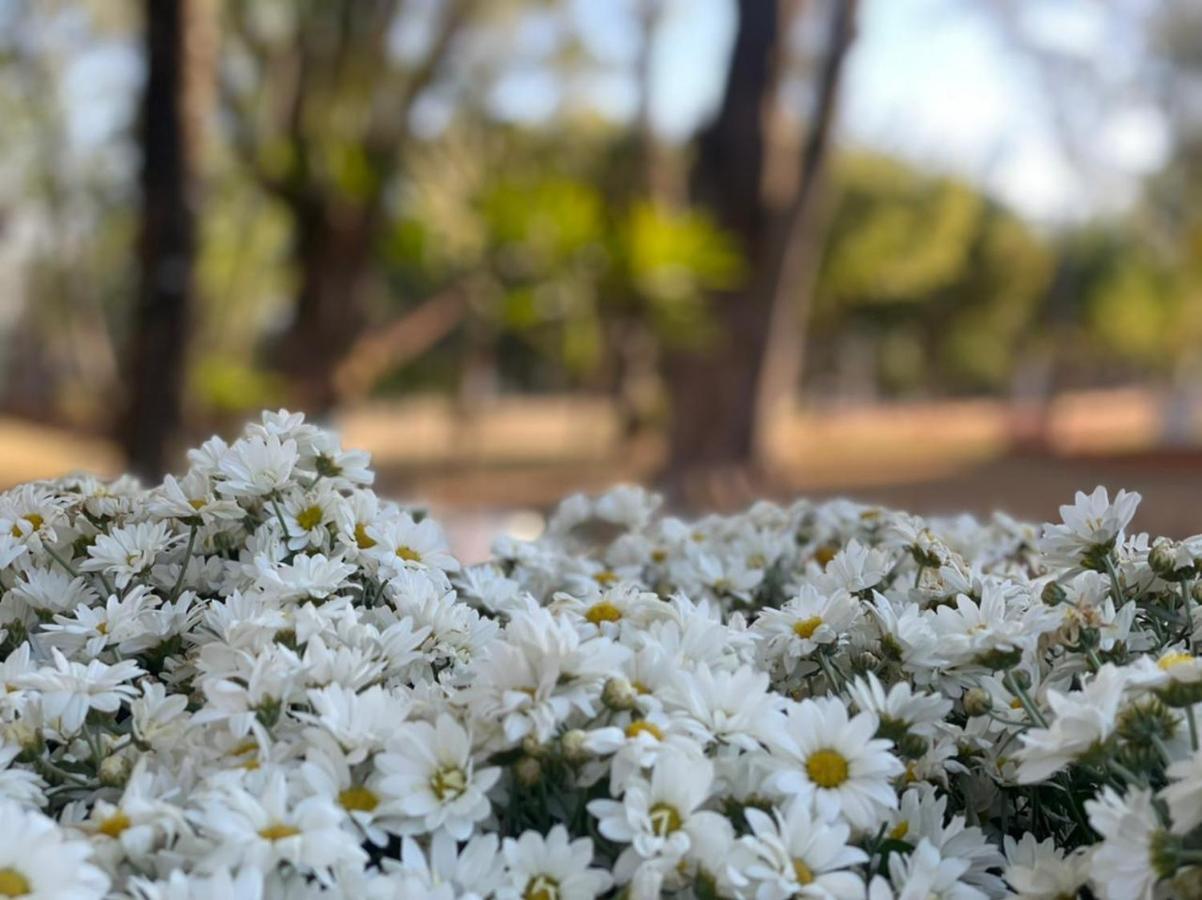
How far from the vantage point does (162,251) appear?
4.83 meters

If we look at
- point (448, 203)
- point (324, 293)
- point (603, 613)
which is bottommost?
point (603, 613)

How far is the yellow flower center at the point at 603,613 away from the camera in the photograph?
1.09 meters

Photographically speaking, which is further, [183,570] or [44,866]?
[183,570]

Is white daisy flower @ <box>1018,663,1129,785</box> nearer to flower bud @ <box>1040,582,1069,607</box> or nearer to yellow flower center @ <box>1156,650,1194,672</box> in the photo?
yellow flower center @ <box>1156,650,1194,672</box>

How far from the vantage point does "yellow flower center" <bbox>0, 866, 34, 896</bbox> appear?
71 cm

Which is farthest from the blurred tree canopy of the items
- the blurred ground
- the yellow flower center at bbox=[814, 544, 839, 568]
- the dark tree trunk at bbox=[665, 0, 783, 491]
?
the yellow flower center at bbox=[814, 544, 839, 568]

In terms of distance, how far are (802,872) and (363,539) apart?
0.56 m

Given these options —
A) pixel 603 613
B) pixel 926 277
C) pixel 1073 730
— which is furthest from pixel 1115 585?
pixel 926 277

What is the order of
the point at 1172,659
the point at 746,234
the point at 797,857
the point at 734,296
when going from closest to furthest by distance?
the point at 797,857 → the point at 1172,659 → the point at 746,234 → the point at 734,296

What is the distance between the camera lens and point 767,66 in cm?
656

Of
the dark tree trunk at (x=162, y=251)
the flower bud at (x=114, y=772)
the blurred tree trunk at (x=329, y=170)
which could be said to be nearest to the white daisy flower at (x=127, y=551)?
the flower bud at (x=114, y=772)

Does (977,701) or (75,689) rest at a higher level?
(75,689)

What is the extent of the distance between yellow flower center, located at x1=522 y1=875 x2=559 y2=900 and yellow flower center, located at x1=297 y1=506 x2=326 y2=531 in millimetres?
484

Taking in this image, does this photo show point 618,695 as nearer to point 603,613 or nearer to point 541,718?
point 541,718
